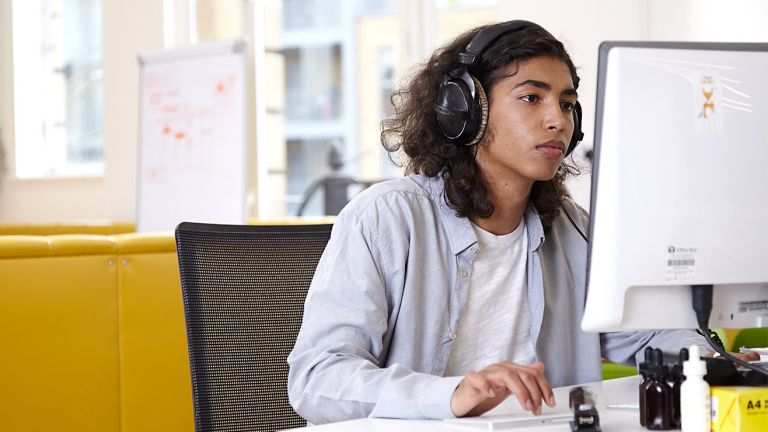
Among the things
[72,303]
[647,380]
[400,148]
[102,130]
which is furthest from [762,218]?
[102,130]

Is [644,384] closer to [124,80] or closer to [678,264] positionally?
[678,264]

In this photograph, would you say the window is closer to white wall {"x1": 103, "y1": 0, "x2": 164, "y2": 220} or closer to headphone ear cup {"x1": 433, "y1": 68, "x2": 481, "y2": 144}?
white wall {"x1": 103, "y1": 0, "x2": 164, "y2": 220}

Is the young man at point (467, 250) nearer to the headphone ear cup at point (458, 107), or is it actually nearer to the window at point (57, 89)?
the headphone ear cup at point (458, 107)

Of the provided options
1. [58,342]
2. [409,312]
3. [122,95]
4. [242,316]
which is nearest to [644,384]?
[409,312]

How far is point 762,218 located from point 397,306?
21.5 inches

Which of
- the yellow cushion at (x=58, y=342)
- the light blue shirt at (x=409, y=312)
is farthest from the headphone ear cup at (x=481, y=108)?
the yellow cushion at (x=58, y=342)

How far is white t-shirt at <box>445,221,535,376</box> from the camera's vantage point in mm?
1545

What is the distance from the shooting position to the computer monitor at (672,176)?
3.59ft

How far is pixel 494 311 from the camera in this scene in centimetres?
158

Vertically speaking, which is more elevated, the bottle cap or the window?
the window

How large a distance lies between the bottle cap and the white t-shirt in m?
0.51

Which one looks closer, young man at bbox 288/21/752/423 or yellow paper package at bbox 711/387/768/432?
yellow paper package at bbox 711/387/768/432

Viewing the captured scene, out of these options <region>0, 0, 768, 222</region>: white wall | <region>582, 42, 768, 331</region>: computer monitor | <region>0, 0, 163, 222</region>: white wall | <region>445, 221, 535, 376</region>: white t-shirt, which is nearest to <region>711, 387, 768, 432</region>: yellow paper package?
<region>582, 42, 768, 331</region>: computer monitor

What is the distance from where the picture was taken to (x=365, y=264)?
4.65 feet
